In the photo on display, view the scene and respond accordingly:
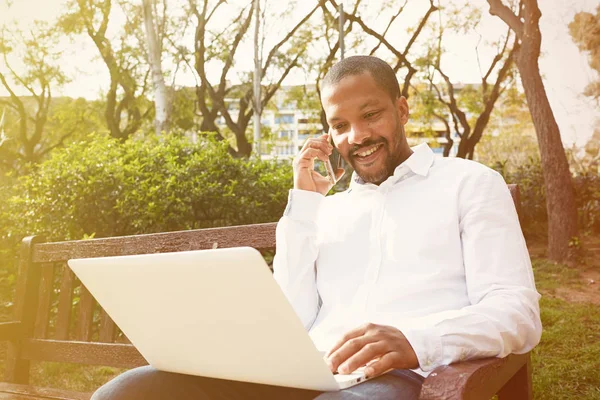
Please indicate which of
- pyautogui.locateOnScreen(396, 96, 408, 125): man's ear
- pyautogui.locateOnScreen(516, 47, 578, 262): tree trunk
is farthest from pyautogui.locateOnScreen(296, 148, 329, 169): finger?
pyautogui.locateOnScreen(516, 47, 578, 262): tree trunk

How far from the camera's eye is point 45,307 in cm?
334

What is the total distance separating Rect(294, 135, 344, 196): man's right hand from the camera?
2367mm

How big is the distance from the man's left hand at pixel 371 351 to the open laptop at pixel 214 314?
36mm

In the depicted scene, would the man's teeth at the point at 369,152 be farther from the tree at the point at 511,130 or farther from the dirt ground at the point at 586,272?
the tree at the point at 511,130

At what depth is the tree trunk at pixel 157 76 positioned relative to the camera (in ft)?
38.3

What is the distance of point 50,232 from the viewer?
6.02 m

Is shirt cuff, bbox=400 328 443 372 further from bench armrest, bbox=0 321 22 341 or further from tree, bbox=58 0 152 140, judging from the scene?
tree, bbox=58 0 152 140

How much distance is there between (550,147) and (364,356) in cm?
775

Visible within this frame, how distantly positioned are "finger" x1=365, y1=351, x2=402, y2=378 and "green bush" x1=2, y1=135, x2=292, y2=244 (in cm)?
449

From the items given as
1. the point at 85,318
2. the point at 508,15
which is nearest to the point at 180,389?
the point at 85,318

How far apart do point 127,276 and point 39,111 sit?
21171 millimetres

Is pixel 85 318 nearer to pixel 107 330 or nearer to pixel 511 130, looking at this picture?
pixel 107 330

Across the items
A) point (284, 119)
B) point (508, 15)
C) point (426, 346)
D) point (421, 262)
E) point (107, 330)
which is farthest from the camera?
point (284, 119)

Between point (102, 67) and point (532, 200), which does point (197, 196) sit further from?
point (102, 67)
